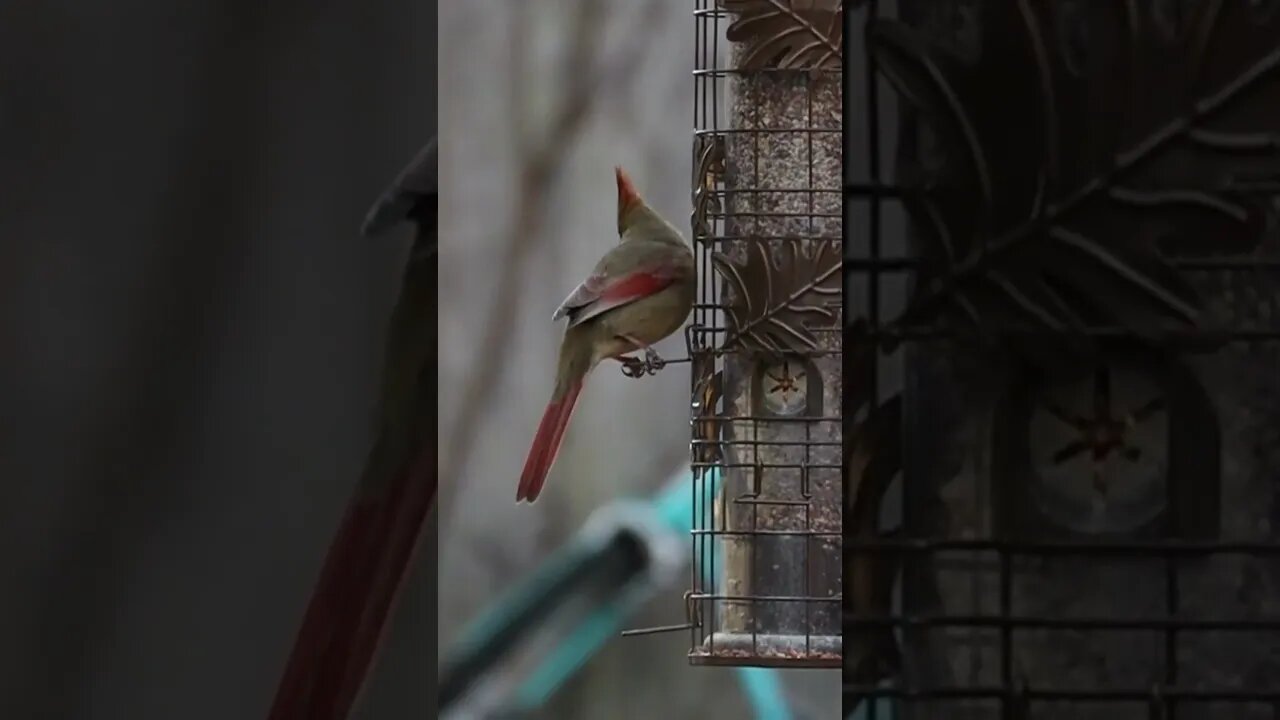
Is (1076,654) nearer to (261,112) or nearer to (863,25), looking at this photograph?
(863,25)

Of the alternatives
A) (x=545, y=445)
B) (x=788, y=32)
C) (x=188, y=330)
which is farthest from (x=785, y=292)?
(x=188, y=330)

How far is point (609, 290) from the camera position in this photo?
1.24 metres

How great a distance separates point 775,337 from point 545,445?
0.37 m

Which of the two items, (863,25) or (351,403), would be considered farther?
(351,403)

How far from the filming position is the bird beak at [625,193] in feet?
4.22

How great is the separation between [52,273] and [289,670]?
258 millimetres

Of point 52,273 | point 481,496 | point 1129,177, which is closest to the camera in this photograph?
point 1129,177

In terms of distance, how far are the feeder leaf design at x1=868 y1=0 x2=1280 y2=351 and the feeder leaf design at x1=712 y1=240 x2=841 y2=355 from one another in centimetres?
52

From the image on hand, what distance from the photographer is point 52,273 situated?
2.27 feet

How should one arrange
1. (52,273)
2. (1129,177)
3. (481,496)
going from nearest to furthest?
(1129,177), (52,273), (481,496)

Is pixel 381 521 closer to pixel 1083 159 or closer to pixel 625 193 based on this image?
pixel 1083 159

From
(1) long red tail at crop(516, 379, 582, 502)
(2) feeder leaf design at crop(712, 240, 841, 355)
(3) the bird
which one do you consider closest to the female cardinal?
(1) long red tail at crop(516, 379, 582, 502)

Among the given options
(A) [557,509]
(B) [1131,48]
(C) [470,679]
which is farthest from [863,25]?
(C) [470,679]

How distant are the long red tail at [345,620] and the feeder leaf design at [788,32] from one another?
0.52 m
